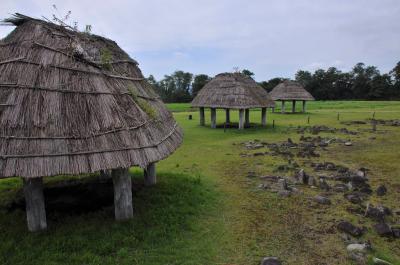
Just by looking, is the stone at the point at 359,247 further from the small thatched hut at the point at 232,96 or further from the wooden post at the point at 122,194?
the small thatched hut at the point at 232,96

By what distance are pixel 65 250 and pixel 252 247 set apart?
143 inches

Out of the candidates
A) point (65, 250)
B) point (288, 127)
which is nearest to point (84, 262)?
point (65, 250)

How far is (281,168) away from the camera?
1315 cm

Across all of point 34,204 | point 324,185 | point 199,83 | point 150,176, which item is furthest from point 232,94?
point 199,83

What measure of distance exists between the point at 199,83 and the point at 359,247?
6122 centimetres

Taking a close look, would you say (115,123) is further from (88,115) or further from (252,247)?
(252,247)

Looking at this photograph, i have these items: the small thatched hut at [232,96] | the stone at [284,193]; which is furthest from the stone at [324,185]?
the small thatched hut at [232,96]

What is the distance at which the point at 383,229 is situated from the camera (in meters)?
7.58

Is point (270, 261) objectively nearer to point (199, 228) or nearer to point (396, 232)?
point (199, 228)

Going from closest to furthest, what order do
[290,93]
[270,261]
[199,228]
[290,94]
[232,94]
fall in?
[270,261] → [199,228] → [232,94] → [290,94] → [290,93]

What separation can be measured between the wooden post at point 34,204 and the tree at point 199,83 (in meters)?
58.3

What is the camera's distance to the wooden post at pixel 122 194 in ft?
25.0

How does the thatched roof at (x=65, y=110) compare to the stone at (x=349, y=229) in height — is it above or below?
above

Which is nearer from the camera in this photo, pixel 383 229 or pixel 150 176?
pixel 383 229
